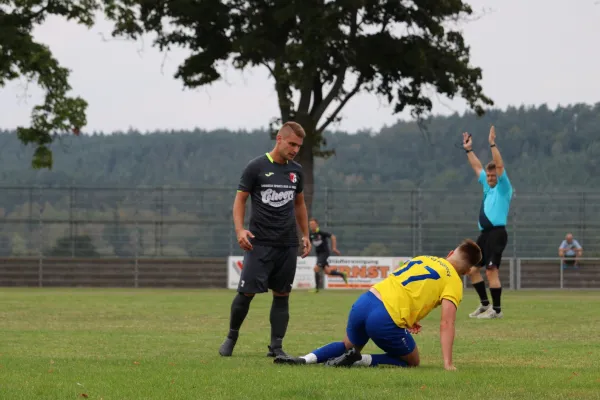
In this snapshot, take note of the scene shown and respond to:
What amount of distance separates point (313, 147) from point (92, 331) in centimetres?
2768

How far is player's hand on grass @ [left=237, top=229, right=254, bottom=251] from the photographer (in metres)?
10.4

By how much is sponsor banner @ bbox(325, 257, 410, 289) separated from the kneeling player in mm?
27101

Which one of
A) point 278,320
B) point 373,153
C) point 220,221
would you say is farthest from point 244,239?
point 373,153

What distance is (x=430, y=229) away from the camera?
43875 millimetres

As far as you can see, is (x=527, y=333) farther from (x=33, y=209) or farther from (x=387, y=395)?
(x=33, y=209)

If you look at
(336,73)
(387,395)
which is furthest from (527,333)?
(336,73)

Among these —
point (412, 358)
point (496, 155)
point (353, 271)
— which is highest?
point (496, 155)

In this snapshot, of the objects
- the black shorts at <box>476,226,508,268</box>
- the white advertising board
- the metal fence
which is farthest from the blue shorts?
the metal fence

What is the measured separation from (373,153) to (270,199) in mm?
53321

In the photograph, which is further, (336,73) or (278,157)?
(336,73)

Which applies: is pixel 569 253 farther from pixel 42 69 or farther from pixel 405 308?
pixel 405 308

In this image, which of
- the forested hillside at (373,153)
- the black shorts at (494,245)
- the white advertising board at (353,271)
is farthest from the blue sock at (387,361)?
the forested hillside at (373,153)

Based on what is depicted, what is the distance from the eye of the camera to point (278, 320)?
35.8 ft

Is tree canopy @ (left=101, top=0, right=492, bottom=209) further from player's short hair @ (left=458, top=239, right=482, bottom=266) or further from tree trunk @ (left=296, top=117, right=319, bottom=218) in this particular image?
player's short hair @ (left=458, top=239, right=482, bottom=266)
